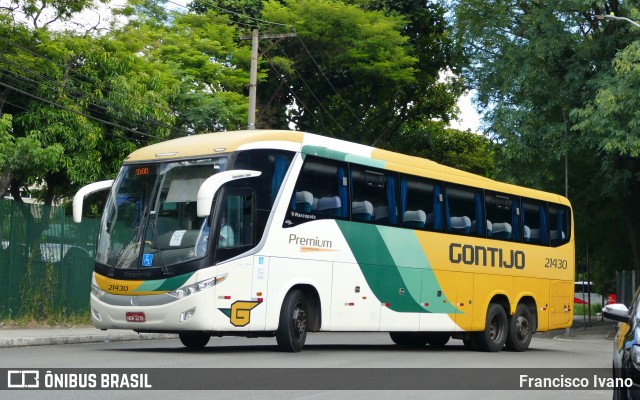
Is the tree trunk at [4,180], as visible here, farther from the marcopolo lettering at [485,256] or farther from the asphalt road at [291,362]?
the marcopolo lettering at [485,256]

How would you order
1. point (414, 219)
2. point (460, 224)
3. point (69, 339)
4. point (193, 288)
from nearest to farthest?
point (193, 288) < point (69, 339) < point (414, 219) < point (460, 224)

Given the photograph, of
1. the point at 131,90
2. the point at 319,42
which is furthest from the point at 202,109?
the point at 319,42

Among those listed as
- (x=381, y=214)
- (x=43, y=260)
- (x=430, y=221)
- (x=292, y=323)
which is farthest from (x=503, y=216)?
(x=43, y=260)

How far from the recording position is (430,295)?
20438 mm

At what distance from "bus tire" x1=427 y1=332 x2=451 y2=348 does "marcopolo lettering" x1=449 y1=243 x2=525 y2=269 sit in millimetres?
1745

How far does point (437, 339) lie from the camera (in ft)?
76.3

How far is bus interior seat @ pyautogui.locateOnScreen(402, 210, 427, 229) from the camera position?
1986 centimetres

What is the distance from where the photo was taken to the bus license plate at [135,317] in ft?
53.2

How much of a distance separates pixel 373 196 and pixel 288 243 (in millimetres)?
2482

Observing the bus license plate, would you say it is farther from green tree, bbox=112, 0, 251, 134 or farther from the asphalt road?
green tree, bbox=112, 0, 251, 134

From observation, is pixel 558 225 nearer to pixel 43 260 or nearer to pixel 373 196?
pixel 373 196

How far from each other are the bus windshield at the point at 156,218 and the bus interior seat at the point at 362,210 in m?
2.98

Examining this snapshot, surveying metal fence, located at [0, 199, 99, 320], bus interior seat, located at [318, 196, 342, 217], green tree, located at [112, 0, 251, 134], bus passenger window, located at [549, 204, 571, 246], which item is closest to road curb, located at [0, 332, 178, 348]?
metal fence, located at [0, 199, 99, 320]

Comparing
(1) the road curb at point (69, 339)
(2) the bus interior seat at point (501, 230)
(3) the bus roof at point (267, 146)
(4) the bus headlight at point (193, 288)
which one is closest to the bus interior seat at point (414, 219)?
(3) the bus roof at point (267, 146)
